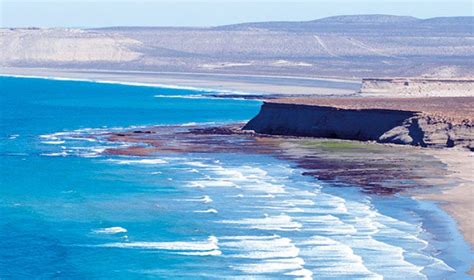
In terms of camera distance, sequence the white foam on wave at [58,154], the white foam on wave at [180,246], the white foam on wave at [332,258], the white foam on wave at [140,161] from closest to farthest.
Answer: the white foam on wave at [332,258]
the white foam on wave at [180,246]
the white foam on wave at [140,161]
the white foam on wave at [58,154]

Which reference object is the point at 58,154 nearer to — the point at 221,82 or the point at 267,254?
the point at 267,254

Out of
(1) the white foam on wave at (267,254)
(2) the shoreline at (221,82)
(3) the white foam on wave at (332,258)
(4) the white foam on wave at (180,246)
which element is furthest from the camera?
(2) the shoreline at (221,82)

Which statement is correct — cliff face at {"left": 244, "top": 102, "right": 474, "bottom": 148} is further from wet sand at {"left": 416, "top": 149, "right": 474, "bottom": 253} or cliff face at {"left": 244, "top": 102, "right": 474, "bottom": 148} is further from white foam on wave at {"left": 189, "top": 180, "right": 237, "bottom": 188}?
white foam on wave at {"left": 189, "top": 180, "right": 237, "bottom": 188}

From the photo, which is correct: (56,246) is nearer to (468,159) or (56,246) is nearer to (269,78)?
(468,159)

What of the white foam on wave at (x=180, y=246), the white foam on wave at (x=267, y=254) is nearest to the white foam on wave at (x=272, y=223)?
the white foam on wave at (x=267, y=254)

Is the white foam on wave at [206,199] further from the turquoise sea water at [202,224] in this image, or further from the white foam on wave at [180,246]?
the white foam on wave at [180,246]

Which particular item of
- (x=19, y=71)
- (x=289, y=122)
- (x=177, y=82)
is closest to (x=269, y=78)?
(x=177, y=82)

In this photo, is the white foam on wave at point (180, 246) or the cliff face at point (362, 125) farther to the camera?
the cliff face at point (362, 125)
